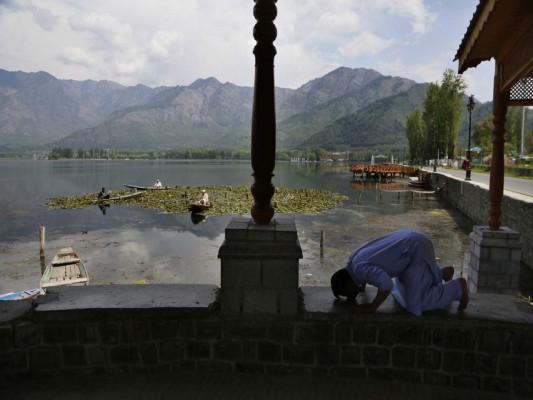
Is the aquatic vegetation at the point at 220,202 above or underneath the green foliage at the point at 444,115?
underneath

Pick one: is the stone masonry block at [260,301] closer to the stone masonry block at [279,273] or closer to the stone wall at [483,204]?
the stone masonry block at [279,273]

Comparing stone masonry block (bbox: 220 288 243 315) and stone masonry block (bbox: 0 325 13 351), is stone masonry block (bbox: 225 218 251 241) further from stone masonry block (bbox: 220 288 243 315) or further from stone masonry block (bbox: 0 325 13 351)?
stone masonry block (bbox: 0 325 13 351)

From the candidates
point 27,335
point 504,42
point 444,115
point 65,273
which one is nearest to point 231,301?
point 27,335

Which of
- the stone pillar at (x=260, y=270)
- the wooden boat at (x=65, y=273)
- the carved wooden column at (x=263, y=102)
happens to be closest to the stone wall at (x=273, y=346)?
the stone pillar at (x=260, y=270)

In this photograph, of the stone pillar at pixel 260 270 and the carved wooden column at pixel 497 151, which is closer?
the stone pillar at pixel 260 270

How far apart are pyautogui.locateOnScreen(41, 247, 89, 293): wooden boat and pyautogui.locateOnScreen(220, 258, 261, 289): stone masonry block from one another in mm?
9882

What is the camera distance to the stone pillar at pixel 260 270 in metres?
3.90

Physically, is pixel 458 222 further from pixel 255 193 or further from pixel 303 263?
pixel 255 193

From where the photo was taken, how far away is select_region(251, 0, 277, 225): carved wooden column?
13.2 feet

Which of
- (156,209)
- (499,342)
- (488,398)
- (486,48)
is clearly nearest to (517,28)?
(486,48)

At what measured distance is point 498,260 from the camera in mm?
8539

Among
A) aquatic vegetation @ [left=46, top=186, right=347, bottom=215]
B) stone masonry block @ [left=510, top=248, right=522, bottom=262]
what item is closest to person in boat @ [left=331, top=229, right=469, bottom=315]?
stone masonry block @ [left=510, top=248, right=522, bottom=262]

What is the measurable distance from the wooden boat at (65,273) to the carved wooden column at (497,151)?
1120cm

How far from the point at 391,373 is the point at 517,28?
5.87 m
